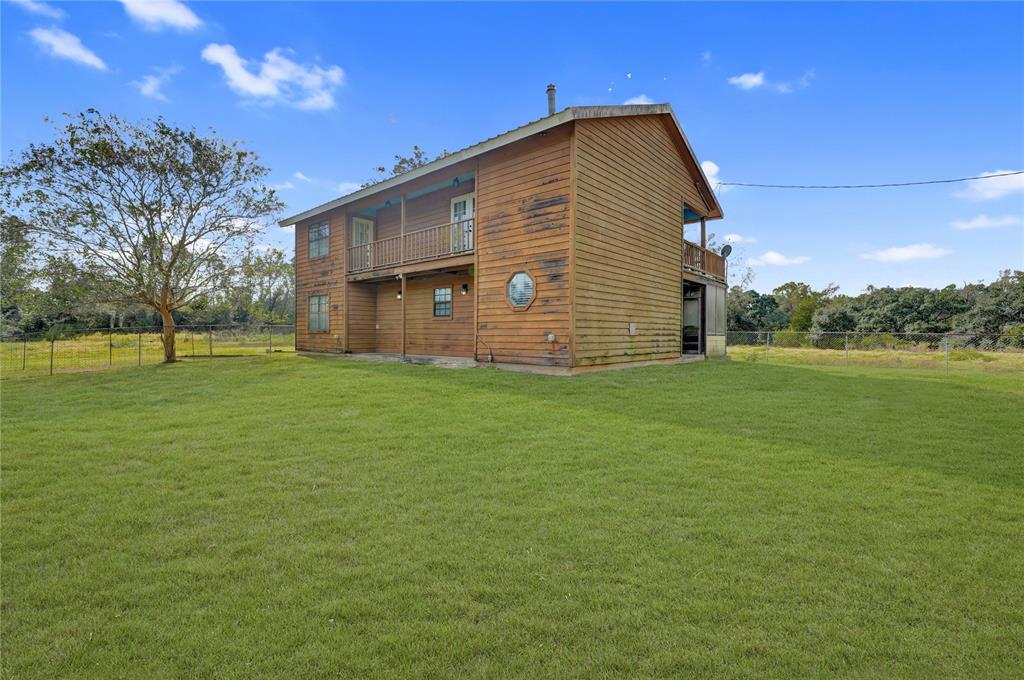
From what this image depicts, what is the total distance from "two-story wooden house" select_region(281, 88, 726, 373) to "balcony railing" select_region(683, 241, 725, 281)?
71 mm

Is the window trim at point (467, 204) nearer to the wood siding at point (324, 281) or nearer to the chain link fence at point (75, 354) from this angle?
the wood siding at point (324, 281)

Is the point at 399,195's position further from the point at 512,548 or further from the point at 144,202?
the point at 512,548

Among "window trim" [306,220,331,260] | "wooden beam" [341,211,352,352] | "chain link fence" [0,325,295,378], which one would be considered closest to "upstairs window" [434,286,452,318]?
"wooden beam" [341,211,352,352]

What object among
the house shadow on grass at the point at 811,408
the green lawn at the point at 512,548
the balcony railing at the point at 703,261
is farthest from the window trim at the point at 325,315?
the balcony railing at the point at 703,261

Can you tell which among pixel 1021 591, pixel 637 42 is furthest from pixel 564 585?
pixel 637 42

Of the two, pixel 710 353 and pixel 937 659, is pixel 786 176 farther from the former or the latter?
pixel 937 659

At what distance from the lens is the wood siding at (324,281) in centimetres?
1623

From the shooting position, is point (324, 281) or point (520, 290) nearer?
point (520, 290)

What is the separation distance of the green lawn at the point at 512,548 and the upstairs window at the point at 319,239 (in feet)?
38.6

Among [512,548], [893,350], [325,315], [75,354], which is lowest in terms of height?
[512,548]

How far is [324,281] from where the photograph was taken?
55.4 ft

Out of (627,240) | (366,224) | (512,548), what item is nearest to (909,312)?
(627,240)

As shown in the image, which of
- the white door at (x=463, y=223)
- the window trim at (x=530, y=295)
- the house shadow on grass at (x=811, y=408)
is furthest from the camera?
the white door at (x=463, y=223)

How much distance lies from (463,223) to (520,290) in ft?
12.6
